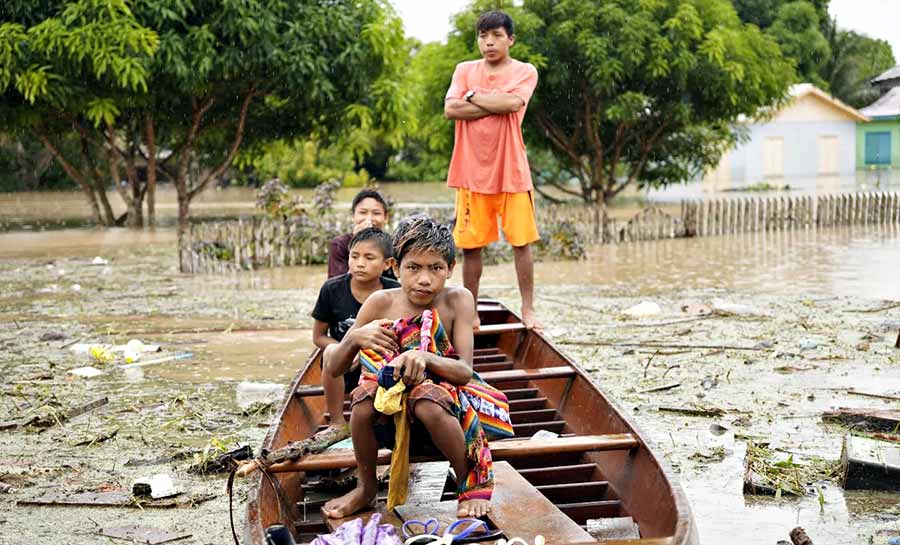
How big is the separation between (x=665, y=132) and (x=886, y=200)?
15.4 ft

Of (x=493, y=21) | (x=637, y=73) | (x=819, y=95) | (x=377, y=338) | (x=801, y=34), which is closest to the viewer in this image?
(x=377, y=338)

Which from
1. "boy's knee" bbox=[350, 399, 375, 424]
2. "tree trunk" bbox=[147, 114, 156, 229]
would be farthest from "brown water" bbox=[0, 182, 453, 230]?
"boy's knee" bbox=[350, 399, 375, 424]

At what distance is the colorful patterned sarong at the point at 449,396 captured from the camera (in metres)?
3.45

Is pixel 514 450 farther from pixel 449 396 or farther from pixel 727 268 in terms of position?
pixel 727 268

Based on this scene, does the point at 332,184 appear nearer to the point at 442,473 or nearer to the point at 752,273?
Answer: the point at 752,273

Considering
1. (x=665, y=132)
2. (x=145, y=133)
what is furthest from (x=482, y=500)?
(x=665, y=132)

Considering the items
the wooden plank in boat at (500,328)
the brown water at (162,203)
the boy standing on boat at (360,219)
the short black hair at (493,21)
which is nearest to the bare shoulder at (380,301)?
the boy standing on boat at (360,219)

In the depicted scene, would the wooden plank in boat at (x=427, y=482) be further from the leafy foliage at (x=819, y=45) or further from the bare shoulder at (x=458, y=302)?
the leafy foliage at (x=819, y=45)

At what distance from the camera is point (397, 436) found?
346 centimetres

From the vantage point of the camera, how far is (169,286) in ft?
41.9

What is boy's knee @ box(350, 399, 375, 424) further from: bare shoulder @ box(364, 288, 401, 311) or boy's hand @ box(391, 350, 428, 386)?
bare shoulder @ box(364, 288, 401, 311)

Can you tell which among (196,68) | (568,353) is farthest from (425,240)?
(196,68)

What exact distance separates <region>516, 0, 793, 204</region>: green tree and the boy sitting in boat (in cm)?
1612

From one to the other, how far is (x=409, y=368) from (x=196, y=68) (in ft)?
49.2
